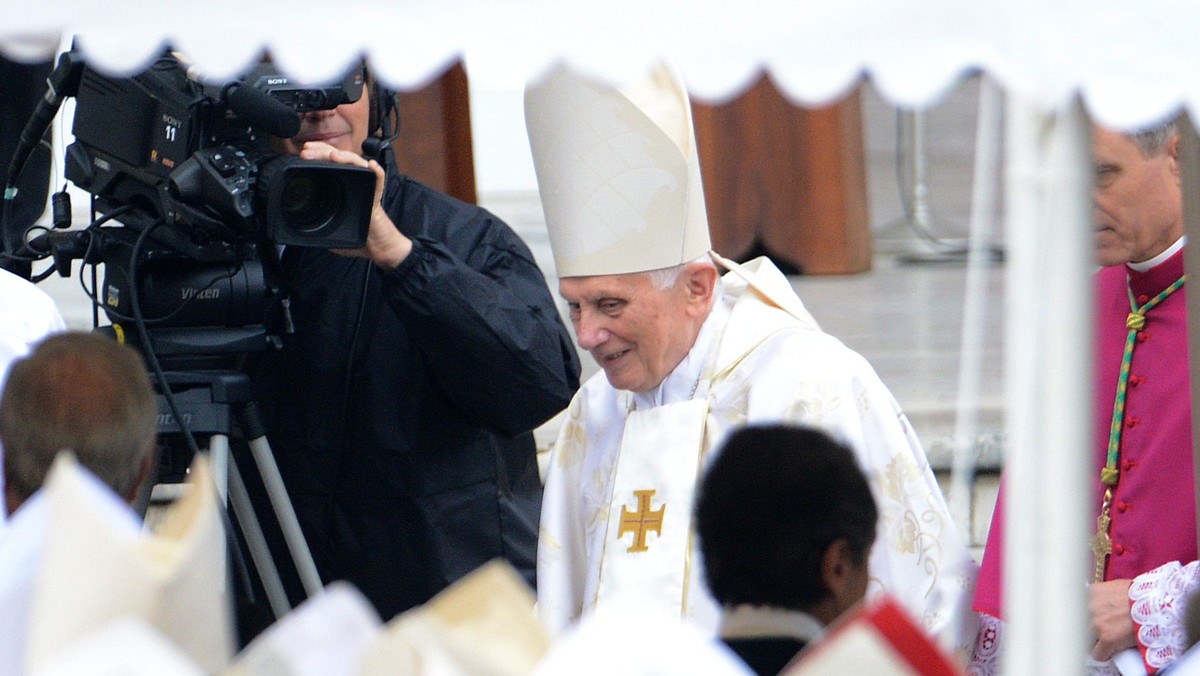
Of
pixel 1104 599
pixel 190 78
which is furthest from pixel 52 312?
pixel 1104 599

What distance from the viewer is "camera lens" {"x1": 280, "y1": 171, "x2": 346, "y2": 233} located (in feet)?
7.77

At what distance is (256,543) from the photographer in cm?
254

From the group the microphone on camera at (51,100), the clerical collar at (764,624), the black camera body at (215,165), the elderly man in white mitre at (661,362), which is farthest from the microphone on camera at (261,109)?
the clerical collar at (764,624)

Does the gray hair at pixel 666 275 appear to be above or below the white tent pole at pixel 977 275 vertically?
below

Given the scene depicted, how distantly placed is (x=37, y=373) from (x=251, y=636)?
46 cm

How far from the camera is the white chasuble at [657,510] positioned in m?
2.38

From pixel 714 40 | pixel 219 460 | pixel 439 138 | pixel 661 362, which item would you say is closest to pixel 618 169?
pixel 661 362

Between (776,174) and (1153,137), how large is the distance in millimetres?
4354

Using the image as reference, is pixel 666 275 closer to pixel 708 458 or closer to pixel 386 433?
pixel 708 458

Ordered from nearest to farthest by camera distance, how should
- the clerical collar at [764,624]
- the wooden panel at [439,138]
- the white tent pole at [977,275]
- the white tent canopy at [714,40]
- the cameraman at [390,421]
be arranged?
the white tent canopy at [714,40] → the white tent pole at [977,275] → the clerical collar at [764,624] → the cameraman at [390,421] → the wooden panel at [439,138]

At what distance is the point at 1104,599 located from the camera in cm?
229

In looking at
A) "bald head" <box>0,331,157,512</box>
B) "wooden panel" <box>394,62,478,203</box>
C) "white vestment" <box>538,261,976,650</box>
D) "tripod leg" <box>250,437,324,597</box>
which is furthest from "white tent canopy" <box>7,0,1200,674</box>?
"wooden panel" <box>394,62,478,203</box>

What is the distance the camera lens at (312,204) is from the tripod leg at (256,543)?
0.40 meters

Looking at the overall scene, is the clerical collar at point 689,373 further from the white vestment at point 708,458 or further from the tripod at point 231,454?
the tripod at point 231,454
